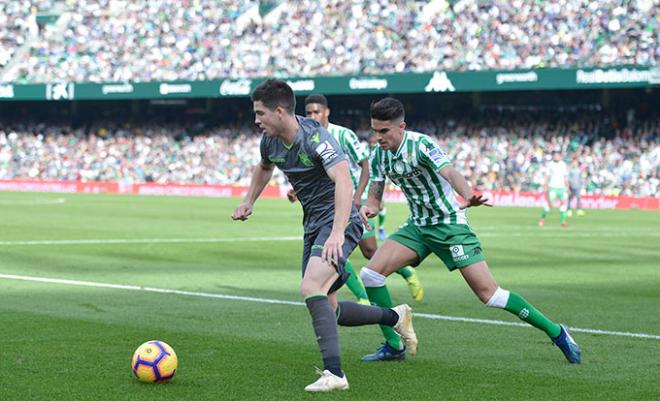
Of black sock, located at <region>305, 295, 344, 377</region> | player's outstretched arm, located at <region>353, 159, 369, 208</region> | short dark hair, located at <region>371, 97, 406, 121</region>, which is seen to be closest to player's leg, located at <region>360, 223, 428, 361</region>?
player's outstretched arm, located at <region>353, 159, 369, 208</region>

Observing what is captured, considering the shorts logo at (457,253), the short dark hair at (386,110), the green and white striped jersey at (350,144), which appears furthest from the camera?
the green and white striped jersey at (350,144)

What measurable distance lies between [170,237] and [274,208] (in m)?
15.5

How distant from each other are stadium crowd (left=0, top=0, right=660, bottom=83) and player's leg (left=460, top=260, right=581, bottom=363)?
3531 cm

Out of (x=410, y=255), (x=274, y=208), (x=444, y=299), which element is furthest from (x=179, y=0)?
(x=410, y=255)

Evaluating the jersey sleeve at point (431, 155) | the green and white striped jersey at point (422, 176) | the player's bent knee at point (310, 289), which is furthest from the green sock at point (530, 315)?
the player's bent knee at point (310, 289)

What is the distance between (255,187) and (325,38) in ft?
143

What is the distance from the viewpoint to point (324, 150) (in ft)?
24.6

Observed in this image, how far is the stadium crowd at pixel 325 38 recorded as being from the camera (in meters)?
44.1

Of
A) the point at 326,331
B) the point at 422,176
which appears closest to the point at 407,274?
the point at 422,176

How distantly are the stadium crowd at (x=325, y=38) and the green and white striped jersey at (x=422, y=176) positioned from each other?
3518cm

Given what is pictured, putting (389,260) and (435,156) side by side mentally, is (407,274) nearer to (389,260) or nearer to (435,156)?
(389,260)

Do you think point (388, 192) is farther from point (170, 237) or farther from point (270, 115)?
point (270, 115)

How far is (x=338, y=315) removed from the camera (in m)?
8.13

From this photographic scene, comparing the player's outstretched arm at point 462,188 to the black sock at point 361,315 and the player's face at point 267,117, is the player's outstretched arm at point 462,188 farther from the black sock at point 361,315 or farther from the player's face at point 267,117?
the player's face at point 267,117
